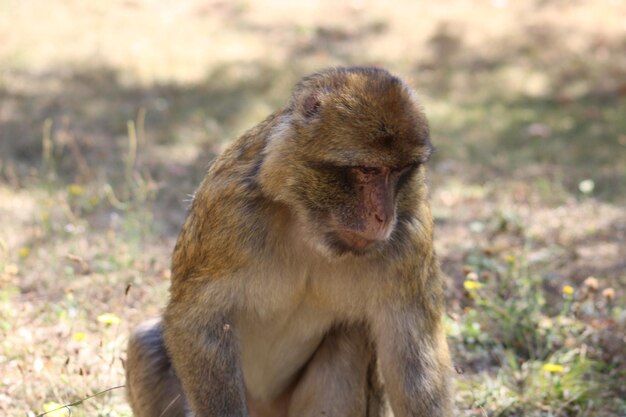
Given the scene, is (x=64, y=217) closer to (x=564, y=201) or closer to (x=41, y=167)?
(x=41, y=167)

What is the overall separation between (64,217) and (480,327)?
311cm

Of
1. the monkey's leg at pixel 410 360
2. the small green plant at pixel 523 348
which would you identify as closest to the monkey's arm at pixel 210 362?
the monkey's leg at pixel 410 360

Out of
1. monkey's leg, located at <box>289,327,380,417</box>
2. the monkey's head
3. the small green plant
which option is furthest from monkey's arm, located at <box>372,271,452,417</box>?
the small green plant

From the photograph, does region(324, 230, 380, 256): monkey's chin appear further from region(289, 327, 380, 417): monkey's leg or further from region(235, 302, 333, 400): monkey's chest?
region(289, 327, 380, 417): monkey's leg

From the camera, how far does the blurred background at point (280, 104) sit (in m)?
4.76

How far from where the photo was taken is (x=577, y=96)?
1117 centimetres

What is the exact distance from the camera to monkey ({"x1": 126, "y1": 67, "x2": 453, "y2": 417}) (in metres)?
3.29

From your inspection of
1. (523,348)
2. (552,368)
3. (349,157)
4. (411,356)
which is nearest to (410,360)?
(411,356)

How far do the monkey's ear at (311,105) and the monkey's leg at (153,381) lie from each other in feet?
3.74

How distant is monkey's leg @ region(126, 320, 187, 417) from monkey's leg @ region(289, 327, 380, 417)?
56 cm

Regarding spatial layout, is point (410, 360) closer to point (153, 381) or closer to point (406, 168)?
point (406, 168)

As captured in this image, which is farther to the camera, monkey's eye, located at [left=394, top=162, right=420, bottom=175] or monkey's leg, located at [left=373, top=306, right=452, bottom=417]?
monkey's leg, located at [left=373, top=306, right=452, bottom=417]

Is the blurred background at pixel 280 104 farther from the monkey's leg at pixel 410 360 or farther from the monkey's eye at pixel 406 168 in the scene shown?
the monkey's eye at pixel 406 168

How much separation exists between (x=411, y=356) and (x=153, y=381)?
1.07 meters
